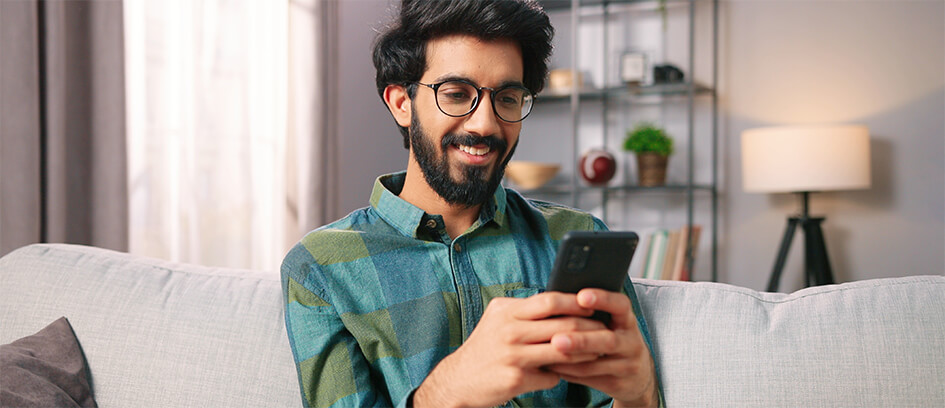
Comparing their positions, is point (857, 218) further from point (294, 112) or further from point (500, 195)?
point (500, 195)

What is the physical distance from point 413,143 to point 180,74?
131cm

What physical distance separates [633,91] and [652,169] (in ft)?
1.27

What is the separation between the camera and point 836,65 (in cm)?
364

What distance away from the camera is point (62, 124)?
177 centimetres

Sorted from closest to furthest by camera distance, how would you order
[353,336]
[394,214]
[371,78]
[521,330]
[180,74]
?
[521,330]
[353,336]
[394,214]
[180,74]
[371,78]

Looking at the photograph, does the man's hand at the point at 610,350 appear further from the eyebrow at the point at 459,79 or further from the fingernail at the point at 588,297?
the eyebrow at the point at 459,79

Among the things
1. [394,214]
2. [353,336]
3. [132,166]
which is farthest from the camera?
[132,166]

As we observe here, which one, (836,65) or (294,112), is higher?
(836,65)

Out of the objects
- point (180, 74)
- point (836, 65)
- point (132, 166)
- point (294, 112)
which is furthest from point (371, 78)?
point (836, 65)

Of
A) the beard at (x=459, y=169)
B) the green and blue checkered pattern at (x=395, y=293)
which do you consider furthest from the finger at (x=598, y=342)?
the beard at (x=459, y=169)

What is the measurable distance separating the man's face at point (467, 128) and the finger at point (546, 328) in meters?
0.41

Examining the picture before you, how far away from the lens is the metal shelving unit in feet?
12.0

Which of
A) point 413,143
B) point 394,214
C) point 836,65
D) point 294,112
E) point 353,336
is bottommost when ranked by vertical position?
point 353,336

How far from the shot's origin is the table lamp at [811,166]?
3211mm
